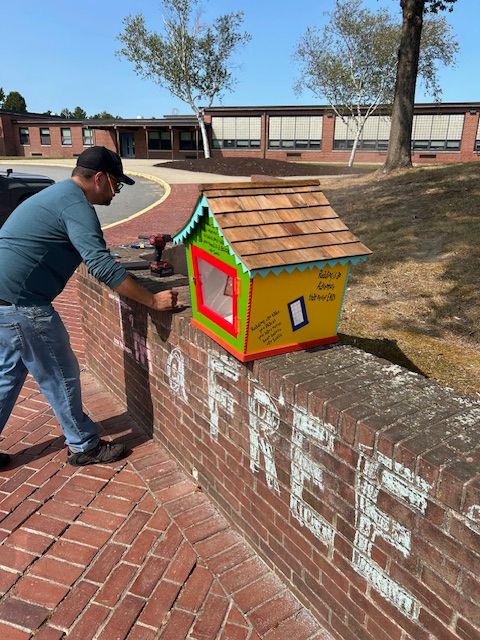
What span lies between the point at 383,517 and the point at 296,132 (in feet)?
141

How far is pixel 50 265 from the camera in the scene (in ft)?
9.27

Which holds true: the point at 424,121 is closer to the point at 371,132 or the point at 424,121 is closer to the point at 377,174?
the point at 371,132

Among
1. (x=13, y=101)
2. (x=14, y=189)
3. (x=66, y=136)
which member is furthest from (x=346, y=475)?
(x=13, y=101)

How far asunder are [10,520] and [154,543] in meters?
0.85

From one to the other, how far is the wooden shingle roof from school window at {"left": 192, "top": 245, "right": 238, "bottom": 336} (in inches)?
9.0

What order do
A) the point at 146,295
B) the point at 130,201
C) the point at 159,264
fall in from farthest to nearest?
the point at 130,201 < the point at 159,264 < the point at 146,295

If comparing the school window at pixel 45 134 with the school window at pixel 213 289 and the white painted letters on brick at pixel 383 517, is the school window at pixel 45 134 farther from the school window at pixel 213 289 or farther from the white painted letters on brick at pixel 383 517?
the white painted letters on brick at pixel 383 517

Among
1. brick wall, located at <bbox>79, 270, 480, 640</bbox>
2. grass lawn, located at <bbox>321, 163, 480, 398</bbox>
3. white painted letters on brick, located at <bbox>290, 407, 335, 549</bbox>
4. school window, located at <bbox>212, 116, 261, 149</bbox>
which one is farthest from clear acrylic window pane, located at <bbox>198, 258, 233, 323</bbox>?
school window, located at <bbox>212, 116, 261, 149</bbox>

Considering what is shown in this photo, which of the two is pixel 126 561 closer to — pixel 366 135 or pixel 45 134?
pixel 366 135

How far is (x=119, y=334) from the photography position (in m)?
3.78

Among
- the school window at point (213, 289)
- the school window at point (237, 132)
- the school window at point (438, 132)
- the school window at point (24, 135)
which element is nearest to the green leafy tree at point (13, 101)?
the school window at point (24, 135)

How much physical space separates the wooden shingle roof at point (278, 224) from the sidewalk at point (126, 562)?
5.06 ft

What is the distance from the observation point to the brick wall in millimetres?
1495

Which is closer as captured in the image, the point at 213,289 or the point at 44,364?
the point at 213,289
